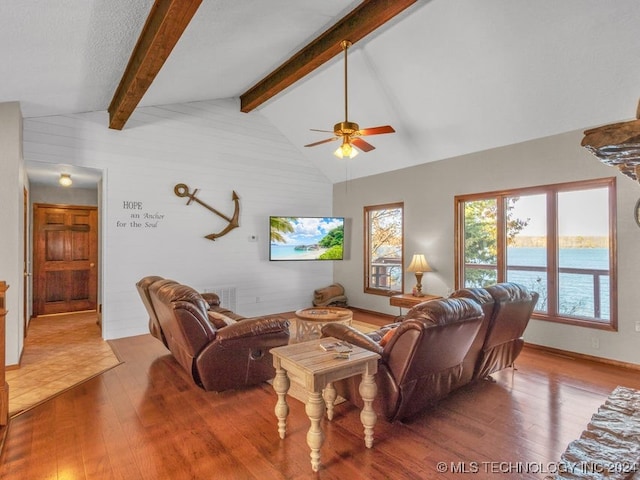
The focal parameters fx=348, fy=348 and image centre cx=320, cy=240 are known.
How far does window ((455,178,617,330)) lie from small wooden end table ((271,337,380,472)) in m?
3.58

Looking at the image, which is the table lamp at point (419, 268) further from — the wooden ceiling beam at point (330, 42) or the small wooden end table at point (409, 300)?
the wooden ceiling beam at point (330, 42)

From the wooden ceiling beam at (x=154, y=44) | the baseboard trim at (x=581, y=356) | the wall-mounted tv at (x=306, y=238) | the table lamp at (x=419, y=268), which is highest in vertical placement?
the wooden ceiling beam at (x=154, y=44)

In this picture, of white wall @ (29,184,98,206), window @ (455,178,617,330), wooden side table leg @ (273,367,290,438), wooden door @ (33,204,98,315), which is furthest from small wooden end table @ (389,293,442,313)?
white wall @ (29,184,98,206)

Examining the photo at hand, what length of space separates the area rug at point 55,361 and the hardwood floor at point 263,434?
0.22 m

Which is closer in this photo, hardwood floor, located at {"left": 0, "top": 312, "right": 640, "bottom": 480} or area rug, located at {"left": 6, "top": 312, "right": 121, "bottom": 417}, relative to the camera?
hardwood floor, located at {"left": 0, "top": 312, "right": 640, "bottom": 480}

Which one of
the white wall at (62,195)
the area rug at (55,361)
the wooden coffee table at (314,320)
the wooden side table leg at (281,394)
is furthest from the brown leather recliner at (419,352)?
the white wall at (62,195)

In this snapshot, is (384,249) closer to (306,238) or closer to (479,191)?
(306,238)

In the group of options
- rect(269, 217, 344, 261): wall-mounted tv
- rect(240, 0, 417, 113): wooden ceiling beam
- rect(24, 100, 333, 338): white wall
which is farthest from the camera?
rect(269, 217, 344, 261): wall-mounted tv

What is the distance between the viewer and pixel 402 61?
177 inches

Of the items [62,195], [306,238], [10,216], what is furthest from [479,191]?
[62,195]

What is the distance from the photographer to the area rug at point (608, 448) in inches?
81.8

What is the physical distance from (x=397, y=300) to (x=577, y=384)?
2.69 meters

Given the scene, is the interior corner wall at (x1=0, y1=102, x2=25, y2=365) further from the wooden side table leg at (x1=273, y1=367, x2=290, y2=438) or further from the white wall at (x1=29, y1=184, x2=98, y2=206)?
the wooden side table leg at (x1=273, y1=367, x2=290, y2=438)

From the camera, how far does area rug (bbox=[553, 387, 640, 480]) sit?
6.82 ft
